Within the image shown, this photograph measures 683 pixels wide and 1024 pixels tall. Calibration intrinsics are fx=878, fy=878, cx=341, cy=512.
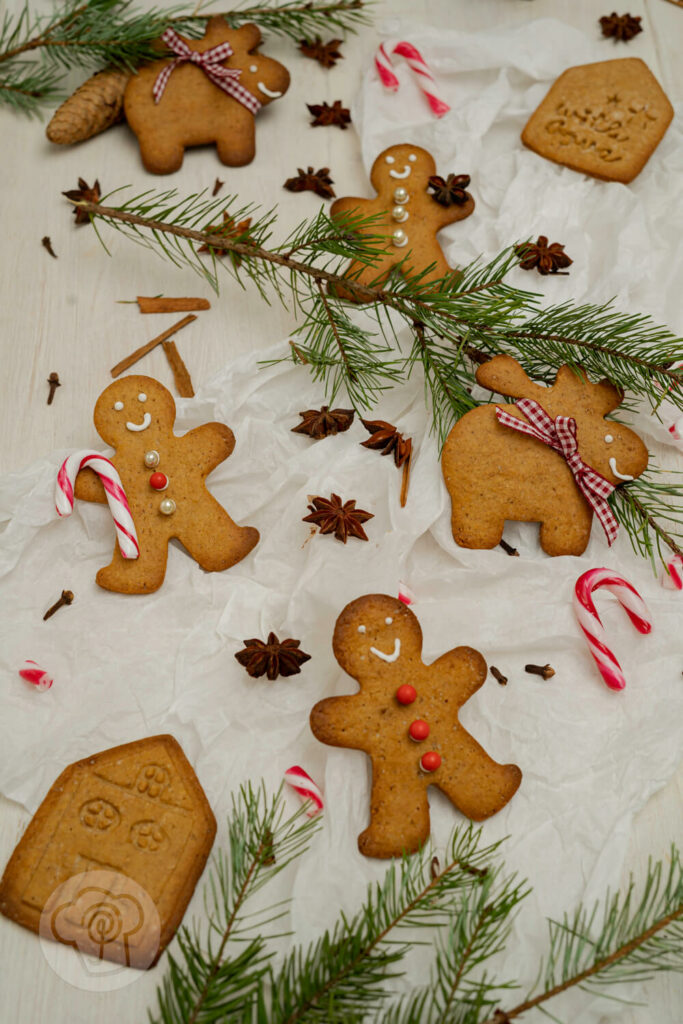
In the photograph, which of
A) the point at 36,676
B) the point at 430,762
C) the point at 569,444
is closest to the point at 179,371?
the point at 36,676

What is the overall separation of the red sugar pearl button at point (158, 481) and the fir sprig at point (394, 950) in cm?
53

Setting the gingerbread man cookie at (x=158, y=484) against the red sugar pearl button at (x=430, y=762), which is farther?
the gingerbread man cookie at (x=158, y=484)

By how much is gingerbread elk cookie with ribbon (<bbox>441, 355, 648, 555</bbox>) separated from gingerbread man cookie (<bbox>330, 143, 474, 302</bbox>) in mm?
339

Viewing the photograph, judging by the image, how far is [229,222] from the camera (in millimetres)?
1482

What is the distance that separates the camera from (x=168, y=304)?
175 centimetres

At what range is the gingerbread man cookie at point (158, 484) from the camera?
1481 mm

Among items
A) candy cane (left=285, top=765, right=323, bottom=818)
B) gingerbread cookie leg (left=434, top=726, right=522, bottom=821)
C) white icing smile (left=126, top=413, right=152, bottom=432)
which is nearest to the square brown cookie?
white icing smile (left=126, top=413, right=152, bottom=432)

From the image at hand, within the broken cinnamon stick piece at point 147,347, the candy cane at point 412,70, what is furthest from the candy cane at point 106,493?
the candy cane at point 412,70

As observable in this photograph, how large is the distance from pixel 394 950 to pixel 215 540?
692mm

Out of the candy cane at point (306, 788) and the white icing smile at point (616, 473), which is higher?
the white icing smile at point (616, 473)

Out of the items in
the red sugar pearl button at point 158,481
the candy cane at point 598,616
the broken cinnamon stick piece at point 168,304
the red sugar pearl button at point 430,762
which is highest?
the broken cinnamon stick piece at point 168,304

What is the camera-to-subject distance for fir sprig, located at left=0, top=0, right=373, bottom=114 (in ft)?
5.89

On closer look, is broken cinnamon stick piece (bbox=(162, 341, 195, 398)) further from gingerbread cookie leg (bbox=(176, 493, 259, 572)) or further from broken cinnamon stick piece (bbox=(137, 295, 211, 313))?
gingerbread cookie leg (bbox=(176, 493, 259, 572))

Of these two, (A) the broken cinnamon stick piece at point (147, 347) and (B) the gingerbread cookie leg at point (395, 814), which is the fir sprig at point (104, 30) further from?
(B) the gingerbread cookie leg at point (395, 814)
